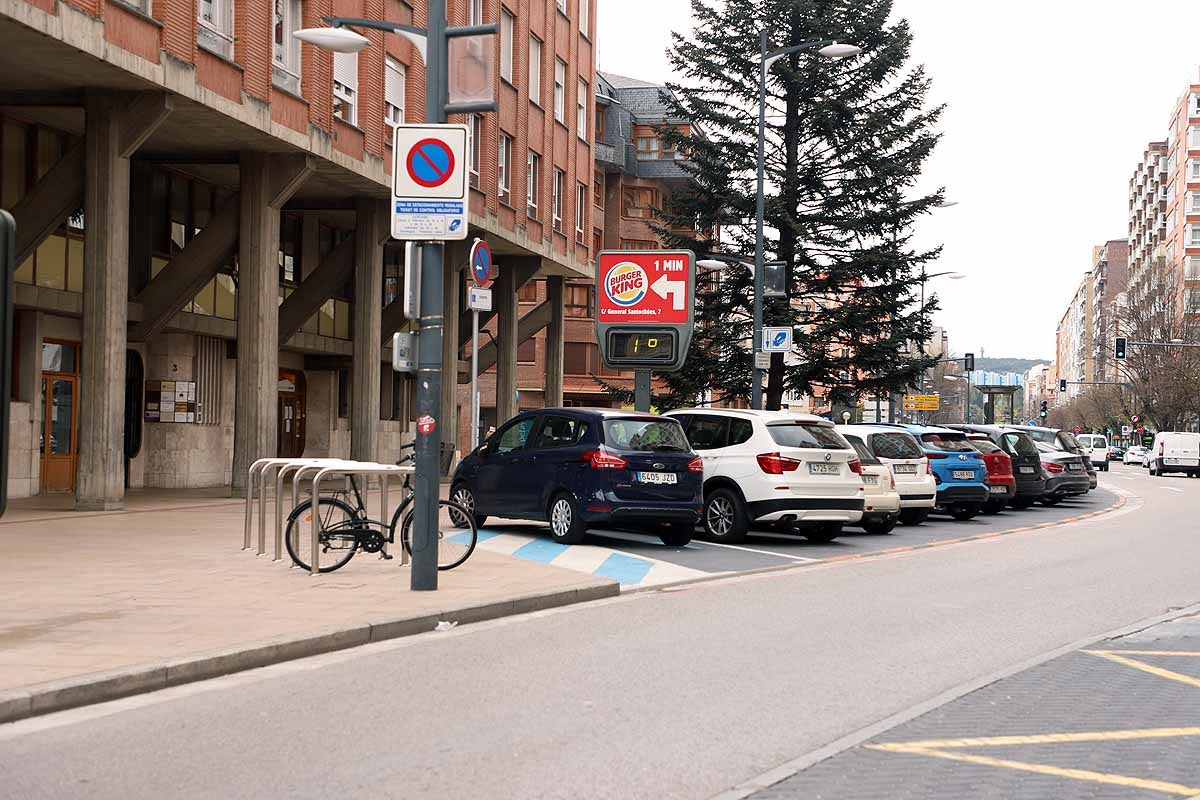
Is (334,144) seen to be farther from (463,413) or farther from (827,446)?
(463,413)

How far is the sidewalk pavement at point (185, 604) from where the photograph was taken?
8.04m

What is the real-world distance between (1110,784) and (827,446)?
13347mm

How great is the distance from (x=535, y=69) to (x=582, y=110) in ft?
16.5

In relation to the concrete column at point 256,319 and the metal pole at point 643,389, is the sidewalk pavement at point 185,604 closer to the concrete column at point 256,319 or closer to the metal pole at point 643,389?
the metal pole at point 643,389

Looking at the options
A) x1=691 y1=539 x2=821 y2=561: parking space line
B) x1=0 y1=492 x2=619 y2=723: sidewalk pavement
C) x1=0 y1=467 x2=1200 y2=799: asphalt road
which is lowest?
x1=691 y1=539 x2=821 y2=561: parking space line

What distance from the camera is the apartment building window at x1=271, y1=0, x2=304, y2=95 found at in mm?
25750

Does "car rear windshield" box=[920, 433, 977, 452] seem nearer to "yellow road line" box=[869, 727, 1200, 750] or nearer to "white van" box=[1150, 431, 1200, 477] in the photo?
"yellow road line" box=[869, 727, 1200, 750]

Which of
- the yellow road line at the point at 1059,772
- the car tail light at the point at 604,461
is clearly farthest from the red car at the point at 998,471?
the yellow road line at the point at 1059,772

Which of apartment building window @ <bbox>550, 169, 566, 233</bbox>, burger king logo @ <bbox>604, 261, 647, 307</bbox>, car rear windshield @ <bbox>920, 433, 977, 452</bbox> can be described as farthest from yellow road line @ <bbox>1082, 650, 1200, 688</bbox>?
apartment building window @ <bbox>550, 169, 566, 233</bbox>

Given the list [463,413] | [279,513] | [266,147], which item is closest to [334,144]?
[266,147]

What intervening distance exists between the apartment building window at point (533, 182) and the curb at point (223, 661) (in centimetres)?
2870

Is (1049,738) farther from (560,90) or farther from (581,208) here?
(581,208)

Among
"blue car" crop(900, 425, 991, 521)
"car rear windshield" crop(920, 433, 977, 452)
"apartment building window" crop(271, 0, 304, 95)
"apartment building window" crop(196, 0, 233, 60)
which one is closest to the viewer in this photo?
"apartment building window" crop(196, 0, 233, 60)

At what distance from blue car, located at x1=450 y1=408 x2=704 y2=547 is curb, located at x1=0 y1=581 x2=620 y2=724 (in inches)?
209
